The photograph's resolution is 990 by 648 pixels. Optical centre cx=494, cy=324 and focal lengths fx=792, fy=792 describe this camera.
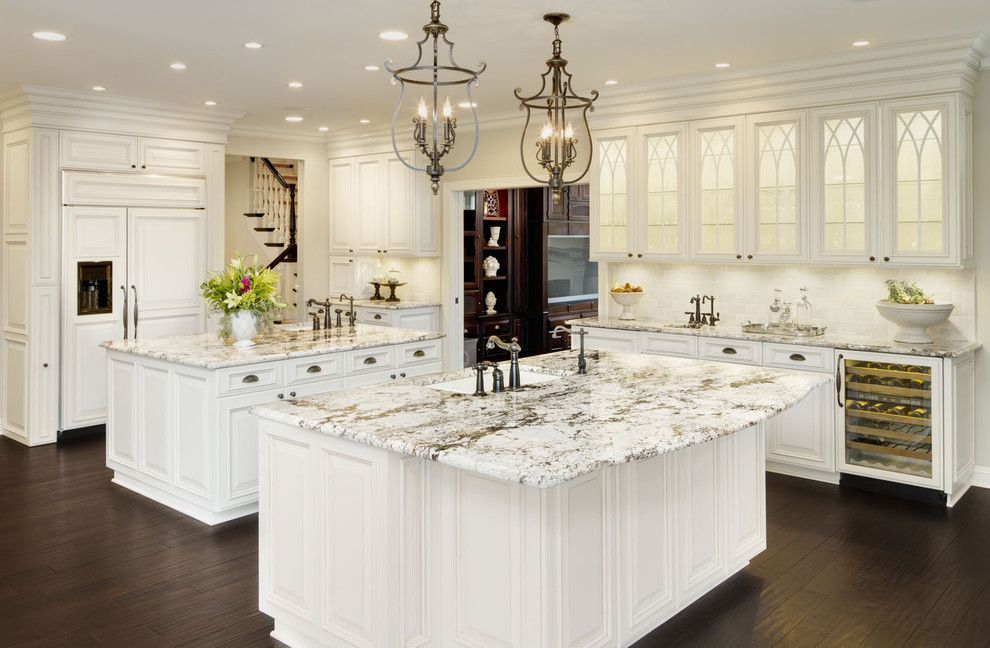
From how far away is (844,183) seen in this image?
17.2 feet

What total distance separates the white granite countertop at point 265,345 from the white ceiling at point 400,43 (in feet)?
6.12

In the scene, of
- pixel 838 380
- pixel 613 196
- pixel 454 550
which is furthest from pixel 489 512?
pixel 613 196

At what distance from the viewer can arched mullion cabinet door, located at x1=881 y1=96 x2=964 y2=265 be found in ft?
15.8

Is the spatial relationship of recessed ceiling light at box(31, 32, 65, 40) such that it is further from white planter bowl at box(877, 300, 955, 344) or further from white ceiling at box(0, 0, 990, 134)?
white planter bowl at box(877, 300, 955, 344)

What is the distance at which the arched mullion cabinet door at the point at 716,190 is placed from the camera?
18.9 feet

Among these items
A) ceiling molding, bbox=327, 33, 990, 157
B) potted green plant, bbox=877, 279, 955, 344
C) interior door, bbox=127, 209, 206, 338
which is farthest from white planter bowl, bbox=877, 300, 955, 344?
interior door, bbox=127, 209, 206, 338

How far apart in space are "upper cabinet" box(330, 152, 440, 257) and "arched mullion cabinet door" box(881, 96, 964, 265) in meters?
4.43

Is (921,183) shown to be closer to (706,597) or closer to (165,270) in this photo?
(706,597)

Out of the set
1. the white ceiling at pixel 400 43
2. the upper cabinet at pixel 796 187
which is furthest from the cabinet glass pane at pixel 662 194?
the white ceiling at pixel 400 43

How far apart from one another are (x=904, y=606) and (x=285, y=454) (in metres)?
2.72

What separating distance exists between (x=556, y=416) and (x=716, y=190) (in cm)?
349

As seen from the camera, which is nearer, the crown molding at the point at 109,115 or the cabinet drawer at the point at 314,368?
the cabinet drawer at the point at 314,368

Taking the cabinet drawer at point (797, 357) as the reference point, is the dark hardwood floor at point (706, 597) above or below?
below

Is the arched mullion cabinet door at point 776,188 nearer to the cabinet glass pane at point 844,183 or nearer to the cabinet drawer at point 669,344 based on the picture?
the cabinet glass pane at point 844,183
